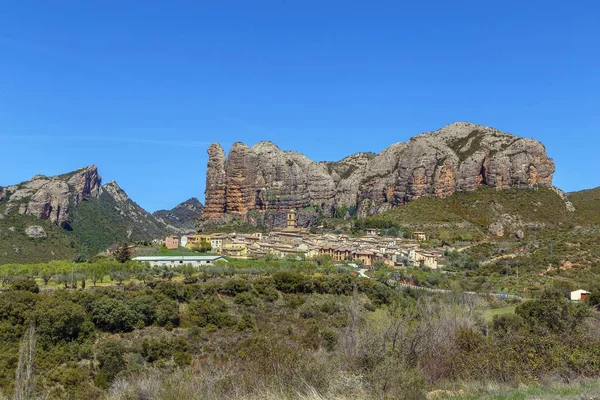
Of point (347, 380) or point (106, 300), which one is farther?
point (106, 300)

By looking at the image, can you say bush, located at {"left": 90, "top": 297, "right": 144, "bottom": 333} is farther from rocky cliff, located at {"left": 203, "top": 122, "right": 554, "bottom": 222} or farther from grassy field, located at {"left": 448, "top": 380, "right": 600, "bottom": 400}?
rocky cliff, located at {"left": 203, "top": 122, "right": 554, "bottom": 222}

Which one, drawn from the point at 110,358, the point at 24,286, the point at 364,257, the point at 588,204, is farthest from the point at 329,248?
the point at 588,204

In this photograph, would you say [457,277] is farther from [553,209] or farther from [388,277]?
[553,209]

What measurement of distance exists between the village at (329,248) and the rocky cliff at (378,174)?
23972mm

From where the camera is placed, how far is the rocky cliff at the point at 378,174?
102 meters

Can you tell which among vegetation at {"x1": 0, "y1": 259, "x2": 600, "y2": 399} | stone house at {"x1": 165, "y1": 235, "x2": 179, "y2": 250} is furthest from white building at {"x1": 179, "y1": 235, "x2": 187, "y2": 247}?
vegetation at {"x1": 0, "y1": 259, "x2": 600, "y2": 399}

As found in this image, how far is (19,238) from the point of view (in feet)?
332

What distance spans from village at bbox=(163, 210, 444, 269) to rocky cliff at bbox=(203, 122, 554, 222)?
24.0 m

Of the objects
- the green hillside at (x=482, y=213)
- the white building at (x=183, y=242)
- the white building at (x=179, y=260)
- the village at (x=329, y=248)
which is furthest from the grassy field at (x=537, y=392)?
the white building at (x=183, y=242)

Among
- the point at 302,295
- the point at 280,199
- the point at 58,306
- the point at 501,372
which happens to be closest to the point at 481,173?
the point at 280,199

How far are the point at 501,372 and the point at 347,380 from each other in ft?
13.4

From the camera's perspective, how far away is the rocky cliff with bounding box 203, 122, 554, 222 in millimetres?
102062

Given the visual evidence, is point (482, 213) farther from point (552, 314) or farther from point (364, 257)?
point (552, 314)

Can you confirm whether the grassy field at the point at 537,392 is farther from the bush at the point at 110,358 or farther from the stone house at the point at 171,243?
the stone house at the point at 171,243
